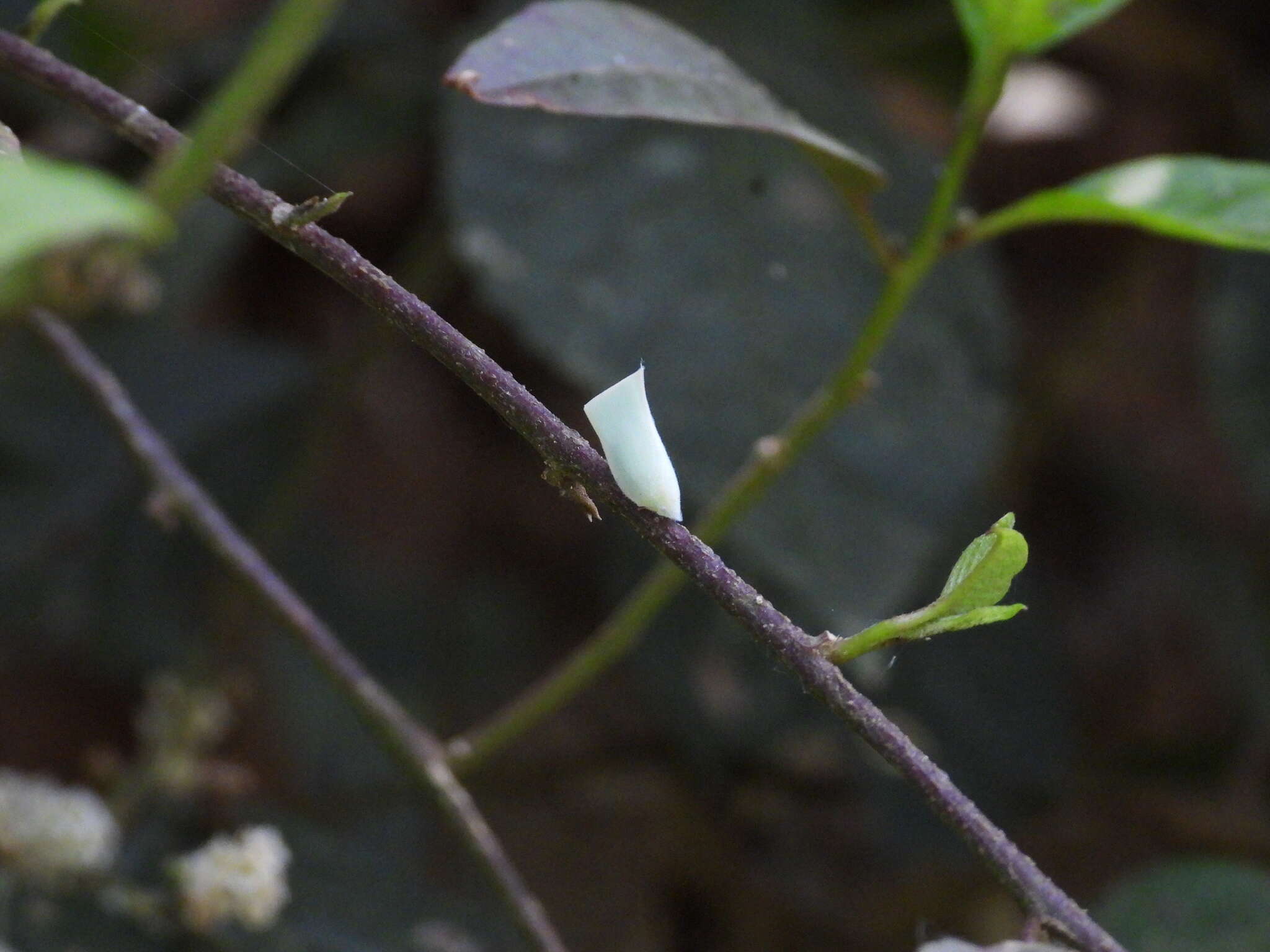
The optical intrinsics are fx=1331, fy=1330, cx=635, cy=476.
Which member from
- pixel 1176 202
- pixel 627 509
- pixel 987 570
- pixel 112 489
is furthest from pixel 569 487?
pixel 112 489

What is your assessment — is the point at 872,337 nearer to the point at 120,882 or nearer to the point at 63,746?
the point at 120,882

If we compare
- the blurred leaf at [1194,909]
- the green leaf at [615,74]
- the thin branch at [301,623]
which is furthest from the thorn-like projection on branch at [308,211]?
the blurred leaf at [1194,909]

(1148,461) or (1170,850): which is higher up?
(1148,461)

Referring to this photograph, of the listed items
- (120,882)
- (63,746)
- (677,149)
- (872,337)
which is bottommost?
(120,882)

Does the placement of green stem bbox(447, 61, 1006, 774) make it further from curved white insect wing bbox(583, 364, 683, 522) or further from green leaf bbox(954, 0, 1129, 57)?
curved white insect wing bbox(583, 364, 683, 522)

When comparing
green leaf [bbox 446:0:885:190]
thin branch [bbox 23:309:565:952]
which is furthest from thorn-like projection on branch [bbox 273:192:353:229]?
thin branch [bbox 23:309:565:952]

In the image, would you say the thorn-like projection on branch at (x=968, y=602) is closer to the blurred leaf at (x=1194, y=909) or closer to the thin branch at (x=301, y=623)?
the thin branch at (x=301, y=623)

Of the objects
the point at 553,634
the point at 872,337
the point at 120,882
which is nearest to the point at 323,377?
the point at 553,634
